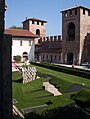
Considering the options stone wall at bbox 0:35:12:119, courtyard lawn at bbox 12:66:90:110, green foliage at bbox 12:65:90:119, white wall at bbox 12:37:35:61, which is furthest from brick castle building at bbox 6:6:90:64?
stone wall at bbox 0:35:12:119

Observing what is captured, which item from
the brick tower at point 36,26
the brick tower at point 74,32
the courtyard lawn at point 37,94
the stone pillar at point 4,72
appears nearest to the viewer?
the stone pillar at point 4,72

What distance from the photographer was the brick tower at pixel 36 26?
53031 millimetres

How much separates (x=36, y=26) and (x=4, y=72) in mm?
48611

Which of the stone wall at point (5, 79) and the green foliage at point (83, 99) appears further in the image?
the green foliage at point (83, 99)

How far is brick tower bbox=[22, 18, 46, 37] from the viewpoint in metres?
53.0

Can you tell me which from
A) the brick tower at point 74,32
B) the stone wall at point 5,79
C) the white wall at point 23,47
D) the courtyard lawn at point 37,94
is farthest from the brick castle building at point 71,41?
the stone wall at point 5,79

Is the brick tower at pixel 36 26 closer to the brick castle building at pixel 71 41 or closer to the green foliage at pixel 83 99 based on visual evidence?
the brick castle building at pixel 71 41

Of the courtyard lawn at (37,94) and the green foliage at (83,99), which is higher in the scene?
the green foliage at (83,99)

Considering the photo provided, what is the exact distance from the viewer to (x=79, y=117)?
299 inches

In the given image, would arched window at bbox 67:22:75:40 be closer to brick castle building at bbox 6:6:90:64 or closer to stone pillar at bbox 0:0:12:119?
brick castle building at bbox 6:6:90:64

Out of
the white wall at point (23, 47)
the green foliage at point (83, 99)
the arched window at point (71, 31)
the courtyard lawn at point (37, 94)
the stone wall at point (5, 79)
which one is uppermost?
the arched window at point (71, 31)

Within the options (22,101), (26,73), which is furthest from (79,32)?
(22,101)

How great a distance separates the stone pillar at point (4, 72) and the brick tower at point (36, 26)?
154 ft

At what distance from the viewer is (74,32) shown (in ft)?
139
